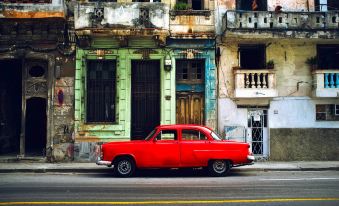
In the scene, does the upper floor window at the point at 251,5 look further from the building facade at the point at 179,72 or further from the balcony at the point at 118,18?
the balcony at the point at 118,18

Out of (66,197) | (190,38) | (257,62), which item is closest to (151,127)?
(190,38)

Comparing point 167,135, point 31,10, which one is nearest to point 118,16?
point 31,10

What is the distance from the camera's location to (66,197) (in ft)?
27.5

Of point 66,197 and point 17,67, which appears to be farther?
point 17,67

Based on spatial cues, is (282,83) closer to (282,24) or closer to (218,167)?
(282,24)

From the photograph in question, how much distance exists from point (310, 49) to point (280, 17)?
2.30 meters

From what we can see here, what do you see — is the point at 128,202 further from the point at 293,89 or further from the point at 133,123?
the point at 293,89

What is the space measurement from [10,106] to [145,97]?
6.89 metres

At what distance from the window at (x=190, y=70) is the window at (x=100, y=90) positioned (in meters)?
3.06

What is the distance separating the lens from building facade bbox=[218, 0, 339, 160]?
55.7 feet

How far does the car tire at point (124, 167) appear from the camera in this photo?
12461 millimetres

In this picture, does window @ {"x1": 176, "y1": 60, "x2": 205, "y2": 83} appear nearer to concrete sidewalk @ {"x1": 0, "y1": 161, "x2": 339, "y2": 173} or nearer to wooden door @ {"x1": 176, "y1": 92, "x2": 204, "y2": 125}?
wooden door @ {"x1": 176, "y1": 92, "x2": 204, "y2": 125}

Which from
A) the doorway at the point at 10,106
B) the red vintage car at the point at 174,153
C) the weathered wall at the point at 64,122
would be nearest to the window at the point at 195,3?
the weathered wall at the point at 64,122

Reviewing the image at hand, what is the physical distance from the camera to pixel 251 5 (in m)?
18.3
